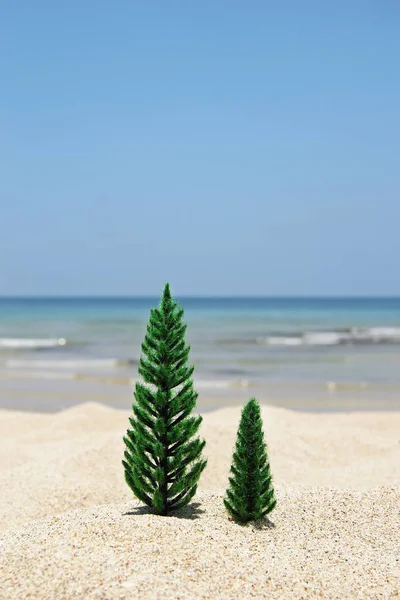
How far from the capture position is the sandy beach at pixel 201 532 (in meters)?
6.84

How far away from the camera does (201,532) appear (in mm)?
8180

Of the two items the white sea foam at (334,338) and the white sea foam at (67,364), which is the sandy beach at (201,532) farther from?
the white sea foam at (334,338)

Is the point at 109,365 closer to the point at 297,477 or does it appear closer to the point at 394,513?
the point at 297,477

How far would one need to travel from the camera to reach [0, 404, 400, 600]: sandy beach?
6.84 meters

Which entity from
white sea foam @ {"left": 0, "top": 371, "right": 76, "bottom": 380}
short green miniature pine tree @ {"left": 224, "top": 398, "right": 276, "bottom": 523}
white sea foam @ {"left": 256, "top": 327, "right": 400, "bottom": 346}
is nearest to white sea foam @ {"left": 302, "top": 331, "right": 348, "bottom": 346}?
white sea foam @ {"left": 256, "top": 327, "right": 400, "bottom": 346}

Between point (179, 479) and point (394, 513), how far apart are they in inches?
137

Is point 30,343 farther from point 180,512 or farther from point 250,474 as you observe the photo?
point 250,474

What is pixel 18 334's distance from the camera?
57.2 metres

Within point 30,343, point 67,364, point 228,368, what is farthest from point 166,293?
point 30,343

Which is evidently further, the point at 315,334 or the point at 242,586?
the point at 315,334

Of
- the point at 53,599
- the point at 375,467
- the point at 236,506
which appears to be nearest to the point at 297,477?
the point at 375,467

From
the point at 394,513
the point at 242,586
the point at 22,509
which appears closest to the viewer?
the point at 242,586

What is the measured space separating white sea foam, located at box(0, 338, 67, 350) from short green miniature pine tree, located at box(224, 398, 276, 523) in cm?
3805

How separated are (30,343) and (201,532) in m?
42.7
